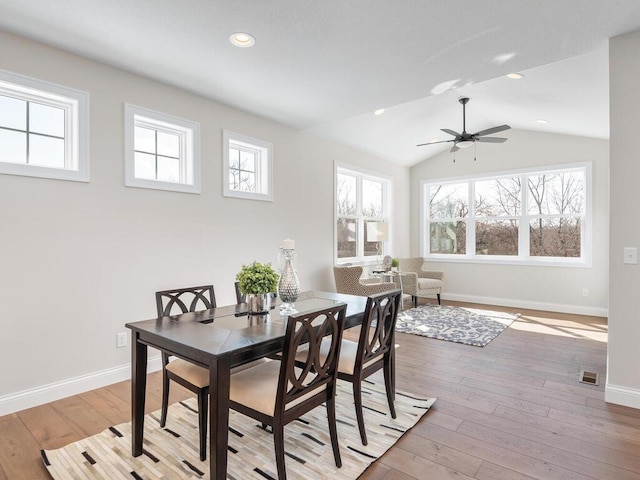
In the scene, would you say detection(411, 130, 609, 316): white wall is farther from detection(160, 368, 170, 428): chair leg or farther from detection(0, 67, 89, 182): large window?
detection(0, 67, 89, 182): large window

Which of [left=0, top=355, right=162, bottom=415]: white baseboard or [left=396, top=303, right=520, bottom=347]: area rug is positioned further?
[left=396, top=303, right=520, bottom=347]: area rug

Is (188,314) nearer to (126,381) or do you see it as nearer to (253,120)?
(126,381)

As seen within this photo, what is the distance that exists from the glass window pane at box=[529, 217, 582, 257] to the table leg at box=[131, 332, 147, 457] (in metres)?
6.39

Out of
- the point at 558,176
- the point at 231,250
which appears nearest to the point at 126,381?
the point at 231,250

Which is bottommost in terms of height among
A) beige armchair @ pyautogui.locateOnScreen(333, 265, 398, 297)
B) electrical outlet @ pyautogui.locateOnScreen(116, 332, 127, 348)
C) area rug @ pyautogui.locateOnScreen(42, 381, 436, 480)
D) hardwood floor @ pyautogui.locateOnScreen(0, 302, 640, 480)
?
hardwood floor @ pyautogui.locateOnScreen(0, 302, 640, 480)

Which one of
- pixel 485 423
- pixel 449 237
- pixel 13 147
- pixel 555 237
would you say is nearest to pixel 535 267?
pixel 555 237

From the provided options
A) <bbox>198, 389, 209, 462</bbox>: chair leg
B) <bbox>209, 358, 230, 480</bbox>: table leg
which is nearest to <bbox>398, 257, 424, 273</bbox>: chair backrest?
<bbox>198, 389, 209, 462</bbox>: chair leg

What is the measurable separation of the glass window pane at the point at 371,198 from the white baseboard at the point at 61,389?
4553 millimetres

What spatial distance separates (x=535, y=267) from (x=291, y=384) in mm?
5752

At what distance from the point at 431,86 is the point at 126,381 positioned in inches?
152

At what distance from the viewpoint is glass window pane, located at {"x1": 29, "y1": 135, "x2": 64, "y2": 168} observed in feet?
9.23

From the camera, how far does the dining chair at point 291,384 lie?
1758 mm

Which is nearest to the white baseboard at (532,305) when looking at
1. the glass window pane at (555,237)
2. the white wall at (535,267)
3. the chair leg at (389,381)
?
the white wall at (535,267)

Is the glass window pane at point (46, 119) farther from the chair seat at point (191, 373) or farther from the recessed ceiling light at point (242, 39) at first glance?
the chair seat at point (191, 373)
